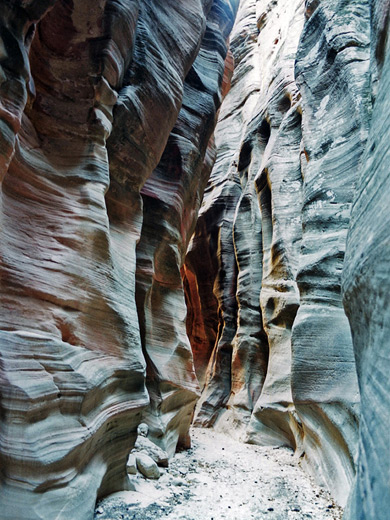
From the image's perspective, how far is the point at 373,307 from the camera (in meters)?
2.07

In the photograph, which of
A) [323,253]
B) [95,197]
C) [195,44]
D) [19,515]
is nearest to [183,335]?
[323,253]

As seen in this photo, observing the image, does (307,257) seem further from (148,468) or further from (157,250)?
(148,468)

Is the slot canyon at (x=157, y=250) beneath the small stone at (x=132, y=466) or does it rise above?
above

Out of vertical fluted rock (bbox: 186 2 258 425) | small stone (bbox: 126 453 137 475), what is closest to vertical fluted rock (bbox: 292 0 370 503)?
small stone (bbox: 126 453 137 475)

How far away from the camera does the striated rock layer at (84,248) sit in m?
3.35

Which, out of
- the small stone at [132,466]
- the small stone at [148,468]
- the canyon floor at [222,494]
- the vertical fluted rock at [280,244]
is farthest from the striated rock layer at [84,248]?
the vertical fluted rock at [280,244]

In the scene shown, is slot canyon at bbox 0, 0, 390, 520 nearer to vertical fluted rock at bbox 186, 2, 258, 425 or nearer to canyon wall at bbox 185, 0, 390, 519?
canyon wall at bbox 185, 0, 390, 519

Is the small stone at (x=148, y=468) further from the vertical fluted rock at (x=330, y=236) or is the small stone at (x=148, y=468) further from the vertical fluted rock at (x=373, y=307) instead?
Result: the vertical fluted rock at (x=373, y=307)

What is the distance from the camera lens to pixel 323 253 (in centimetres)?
634

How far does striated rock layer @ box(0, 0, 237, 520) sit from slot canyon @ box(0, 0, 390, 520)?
22 millimetres

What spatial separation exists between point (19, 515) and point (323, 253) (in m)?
5.28

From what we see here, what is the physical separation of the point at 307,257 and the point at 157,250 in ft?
10.1

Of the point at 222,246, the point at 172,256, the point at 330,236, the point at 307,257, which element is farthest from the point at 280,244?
the point at 222,246

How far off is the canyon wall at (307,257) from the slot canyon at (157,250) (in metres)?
0.03
